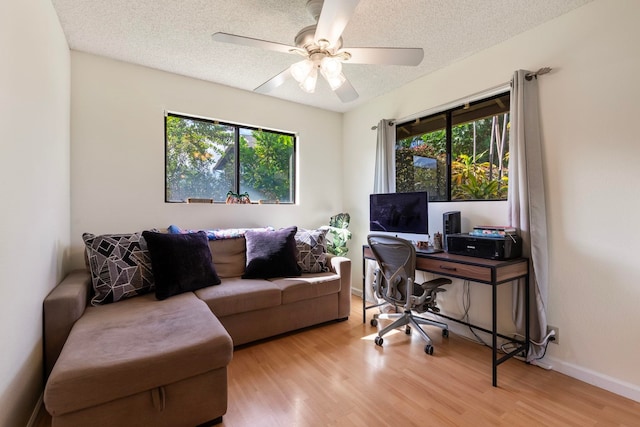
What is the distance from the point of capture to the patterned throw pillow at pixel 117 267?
2.05 meters

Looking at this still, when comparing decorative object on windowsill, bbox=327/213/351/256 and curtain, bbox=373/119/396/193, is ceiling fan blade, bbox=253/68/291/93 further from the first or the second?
decorative object on windowsill, bbox=327/213/351/256

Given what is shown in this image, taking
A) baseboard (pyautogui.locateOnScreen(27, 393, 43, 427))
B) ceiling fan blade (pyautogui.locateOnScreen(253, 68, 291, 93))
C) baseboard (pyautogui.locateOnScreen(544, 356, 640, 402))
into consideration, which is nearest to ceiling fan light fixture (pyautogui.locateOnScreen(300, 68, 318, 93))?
ceiling fan blade (pyautogui.locateOnScreen(253, 68, 291, 93))

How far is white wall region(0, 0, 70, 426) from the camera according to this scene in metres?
1.23

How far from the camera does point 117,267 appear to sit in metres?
2.11

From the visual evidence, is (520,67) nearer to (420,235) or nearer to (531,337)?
(420,235)

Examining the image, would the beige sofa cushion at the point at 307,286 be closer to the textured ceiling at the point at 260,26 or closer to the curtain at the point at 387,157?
the curtain at the point at 387,157

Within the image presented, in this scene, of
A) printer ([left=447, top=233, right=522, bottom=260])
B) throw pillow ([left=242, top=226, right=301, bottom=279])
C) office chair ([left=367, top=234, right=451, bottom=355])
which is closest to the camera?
printer ([left=447, top=233, right=522, bottom=260])

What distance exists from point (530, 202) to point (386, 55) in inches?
59.0

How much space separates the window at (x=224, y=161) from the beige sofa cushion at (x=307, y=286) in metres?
1.25

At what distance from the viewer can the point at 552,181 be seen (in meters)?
2.11

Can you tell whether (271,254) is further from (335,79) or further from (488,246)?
(488,246)

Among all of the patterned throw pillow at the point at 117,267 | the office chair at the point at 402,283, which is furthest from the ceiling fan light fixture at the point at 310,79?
the patterned throw pillow at the point at 117,267

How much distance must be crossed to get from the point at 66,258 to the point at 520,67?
156 inches

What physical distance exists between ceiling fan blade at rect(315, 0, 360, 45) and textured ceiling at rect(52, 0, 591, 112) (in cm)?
48
